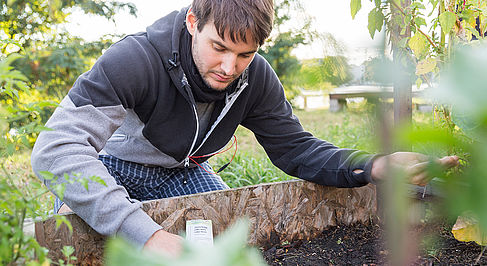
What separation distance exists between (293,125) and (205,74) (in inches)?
19.4

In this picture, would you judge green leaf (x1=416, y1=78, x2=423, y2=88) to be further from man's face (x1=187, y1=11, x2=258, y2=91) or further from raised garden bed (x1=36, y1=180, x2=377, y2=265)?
man's face (x1=187, y1=11, x2=258, y2=91)

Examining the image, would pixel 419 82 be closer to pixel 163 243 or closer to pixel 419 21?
pixel 419 21

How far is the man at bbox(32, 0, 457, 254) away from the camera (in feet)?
3.99

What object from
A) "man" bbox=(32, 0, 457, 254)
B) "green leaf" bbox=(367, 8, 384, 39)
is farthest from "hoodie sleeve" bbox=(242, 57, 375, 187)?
"green leaf" bbox=(367, 8, 384, 39)

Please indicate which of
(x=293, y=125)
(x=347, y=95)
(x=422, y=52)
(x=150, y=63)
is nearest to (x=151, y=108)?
(x=150, y=63)

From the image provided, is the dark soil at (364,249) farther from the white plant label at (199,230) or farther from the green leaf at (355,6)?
the green leaf at (355,6)

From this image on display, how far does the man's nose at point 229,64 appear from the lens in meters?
1.45

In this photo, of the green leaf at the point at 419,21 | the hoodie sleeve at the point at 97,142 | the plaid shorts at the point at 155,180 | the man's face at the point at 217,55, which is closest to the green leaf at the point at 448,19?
the green leaf at the point at 419,21

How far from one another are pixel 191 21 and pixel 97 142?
0.55 meters

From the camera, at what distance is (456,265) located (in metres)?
1.43

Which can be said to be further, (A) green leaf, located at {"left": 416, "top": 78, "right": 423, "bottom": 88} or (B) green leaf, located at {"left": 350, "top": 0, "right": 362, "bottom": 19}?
(A) green leaf, located at {"left": 416, "top": 78, "right": 423, "bottom": 88}

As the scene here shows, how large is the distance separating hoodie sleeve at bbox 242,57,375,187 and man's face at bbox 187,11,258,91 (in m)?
0.26

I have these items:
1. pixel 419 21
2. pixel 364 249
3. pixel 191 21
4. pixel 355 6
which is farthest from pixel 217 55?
pixel 364 249

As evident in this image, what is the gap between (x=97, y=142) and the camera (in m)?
1.36
